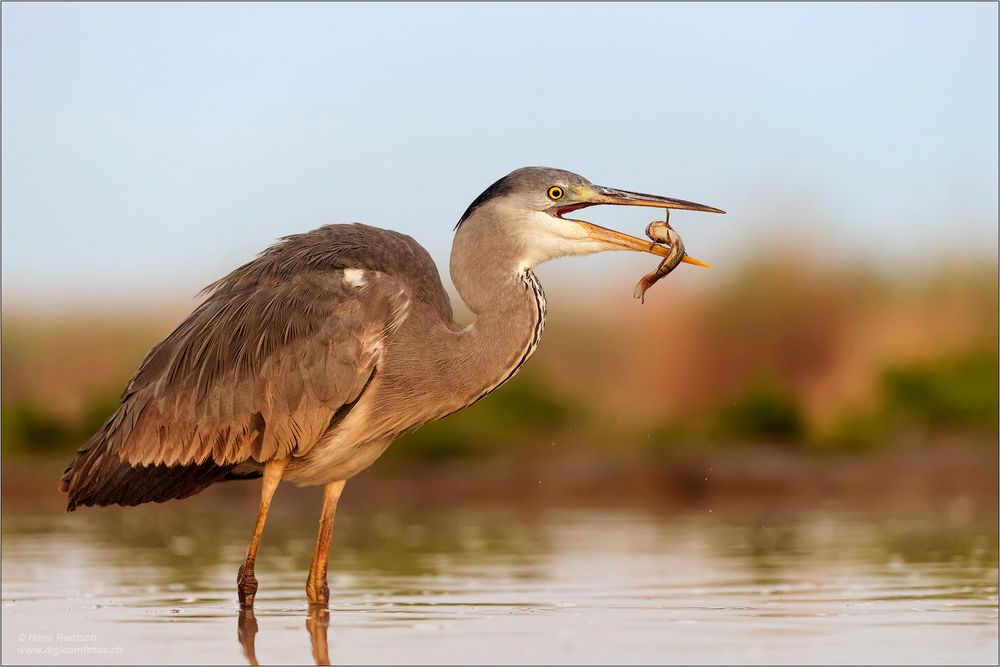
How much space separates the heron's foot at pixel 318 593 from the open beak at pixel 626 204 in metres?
2.40

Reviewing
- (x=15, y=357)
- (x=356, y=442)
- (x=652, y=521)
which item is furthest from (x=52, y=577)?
(x=15, y=357)

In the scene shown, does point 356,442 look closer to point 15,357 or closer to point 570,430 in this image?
point 570,430

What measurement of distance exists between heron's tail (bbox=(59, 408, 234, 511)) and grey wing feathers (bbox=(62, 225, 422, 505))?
1 centimetres

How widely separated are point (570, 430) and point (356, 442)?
9307mm

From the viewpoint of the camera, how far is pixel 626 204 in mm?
8469

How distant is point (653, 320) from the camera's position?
1883 centimetres

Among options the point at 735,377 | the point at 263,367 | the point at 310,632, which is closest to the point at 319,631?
the point at 310,632

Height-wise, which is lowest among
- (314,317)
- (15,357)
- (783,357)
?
(15,357)

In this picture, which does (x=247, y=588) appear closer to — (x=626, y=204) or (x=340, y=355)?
(x=340, y=355)

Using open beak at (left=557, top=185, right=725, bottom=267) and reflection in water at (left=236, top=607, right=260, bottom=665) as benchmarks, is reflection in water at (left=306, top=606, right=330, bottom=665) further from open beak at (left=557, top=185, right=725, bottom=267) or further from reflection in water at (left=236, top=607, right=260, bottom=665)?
open beak at (left=557, top=185, right=725, bottom=267)

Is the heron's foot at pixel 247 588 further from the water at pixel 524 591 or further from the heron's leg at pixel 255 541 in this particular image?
the water at pixel 524 591

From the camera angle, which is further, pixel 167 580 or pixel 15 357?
pixel 15 357

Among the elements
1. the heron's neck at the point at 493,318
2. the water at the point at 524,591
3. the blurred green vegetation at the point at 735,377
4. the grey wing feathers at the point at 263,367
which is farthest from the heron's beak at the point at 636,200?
the blurred green vegetation at the point at 735,377

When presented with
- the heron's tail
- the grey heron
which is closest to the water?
the heron's tail
